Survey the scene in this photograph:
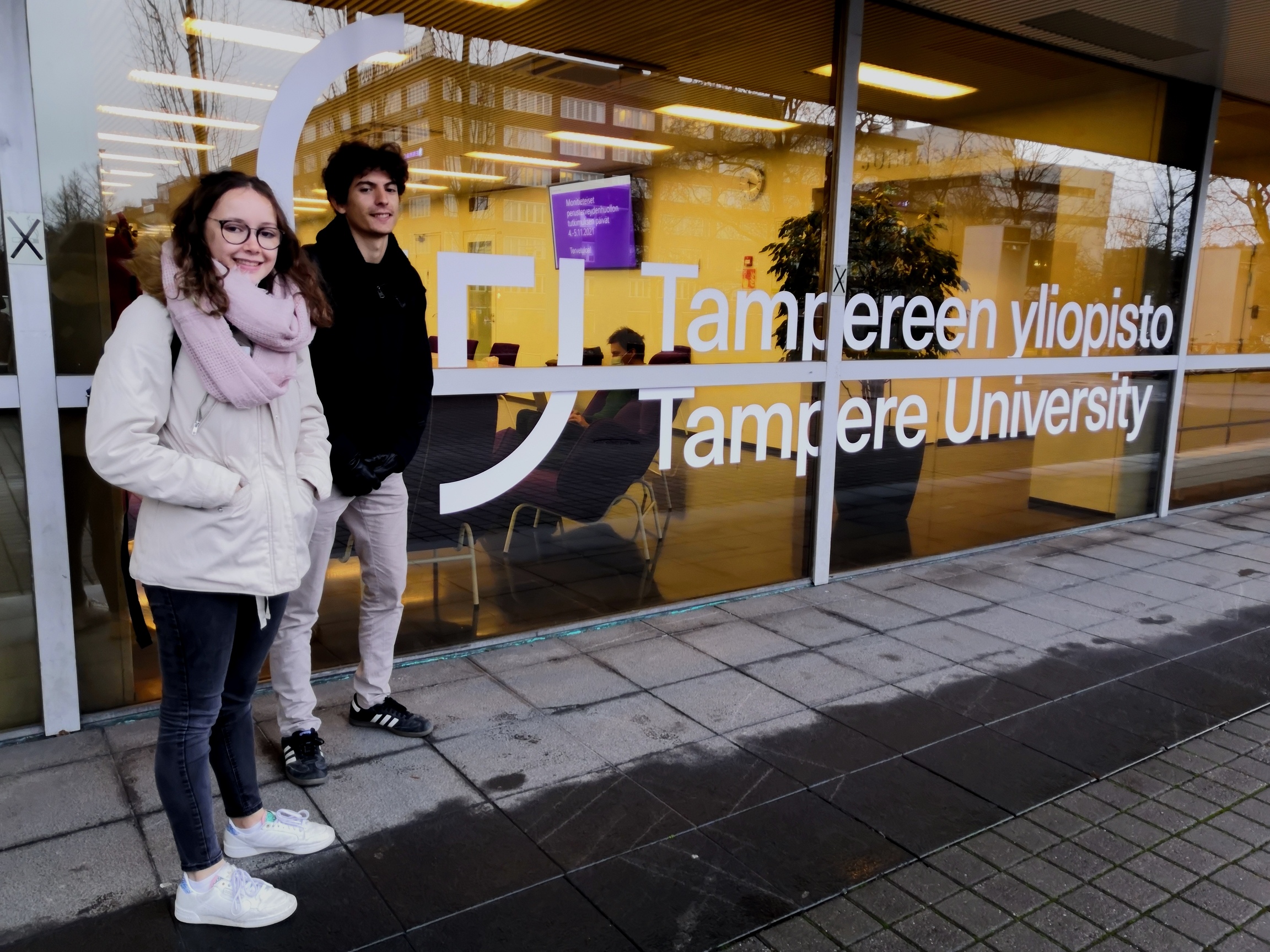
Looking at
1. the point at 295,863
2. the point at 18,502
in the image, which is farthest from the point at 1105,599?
the point at 18,502

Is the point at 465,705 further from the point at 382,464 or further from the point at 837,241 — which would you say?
the point at 837,241

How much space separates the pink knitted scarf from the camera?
→ 7.06 ft

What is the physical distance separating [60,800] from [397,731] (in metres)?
1.00

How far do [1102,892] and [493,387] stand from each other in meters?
2.71

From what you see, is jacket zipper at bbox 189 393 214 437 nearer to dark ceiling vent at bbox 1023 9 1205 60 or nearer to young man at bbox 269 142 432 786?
young man at bbox 269 142 432 786

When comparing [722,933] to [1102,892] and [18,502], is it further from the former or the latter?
[18,502]

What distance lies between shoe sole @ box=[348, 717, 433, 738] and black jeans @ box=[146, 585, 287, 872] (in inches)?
39.5

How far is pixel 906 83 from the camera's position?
531cm

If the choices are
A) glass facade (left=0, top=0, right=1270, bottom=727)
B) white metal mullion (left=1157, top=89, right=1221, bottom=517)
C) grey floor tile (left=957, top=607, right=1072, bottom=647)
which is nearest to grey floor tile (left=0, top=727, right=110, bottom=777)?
glass facade (left=0, top=0, right=1270, bottom=727)

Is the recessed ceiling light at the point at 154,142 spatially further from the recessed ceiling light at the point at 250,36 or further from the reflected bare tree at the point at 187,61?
the recessed ceiling light at the point at 250,36

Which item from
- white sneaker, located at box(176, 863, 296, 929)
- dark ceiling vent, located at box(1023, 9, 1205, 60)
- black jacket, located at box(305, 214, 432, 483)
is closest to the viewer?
white sneaker, located at box(176, 863, 296, 929)

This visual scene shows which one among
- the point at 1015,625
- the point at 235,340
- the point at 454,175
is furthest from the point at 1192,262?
the point at 235,340

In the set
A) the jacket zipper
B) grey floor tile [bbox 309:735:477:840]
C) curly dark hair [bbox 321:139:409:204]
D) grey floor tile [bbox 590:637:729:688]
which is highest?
curly dark hair [bbox 321:139:409:204]

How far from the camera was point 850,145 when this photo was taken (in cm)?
497
